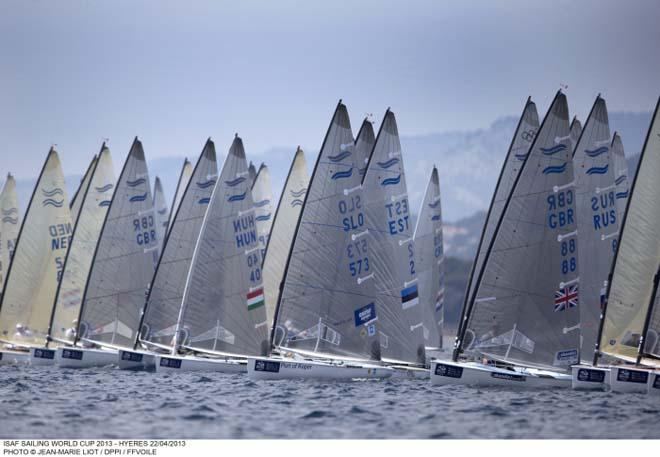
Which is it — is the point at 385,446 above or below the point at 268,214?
below

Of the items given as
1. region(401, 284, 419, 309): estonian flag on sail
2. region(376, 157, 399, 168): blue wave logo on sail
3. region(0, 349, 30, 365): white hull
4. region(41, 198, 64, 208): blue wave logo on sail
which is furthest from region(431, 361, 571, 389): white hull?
region(41, 198, 64, 208): blue wave logo on sail

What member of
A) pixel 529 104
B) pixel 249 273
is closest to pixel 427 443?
pixel 249 273

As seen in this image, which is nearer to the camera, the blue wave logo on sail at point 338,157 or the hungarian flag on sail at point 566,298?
the hungarian flag on sail at point 566,298

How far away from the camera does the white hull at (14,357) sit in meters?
45.5

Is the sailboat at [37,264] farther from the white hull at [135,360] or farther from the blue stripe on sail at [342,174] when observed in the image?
the blue stripe on sail at [342,174]

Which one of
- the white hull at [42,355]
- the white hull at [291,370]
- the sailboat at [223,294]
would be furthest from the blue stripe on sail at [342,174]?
the white hull at [42,355]

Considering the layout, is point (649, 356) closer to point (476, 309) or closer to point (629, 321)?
point (629, 321)

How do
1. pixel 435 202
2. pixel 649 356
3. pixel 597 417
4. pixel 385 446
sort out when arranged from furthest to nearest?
pixel 435 202 < pixel 649 356 < pixel 597 417 < pixel 385 446

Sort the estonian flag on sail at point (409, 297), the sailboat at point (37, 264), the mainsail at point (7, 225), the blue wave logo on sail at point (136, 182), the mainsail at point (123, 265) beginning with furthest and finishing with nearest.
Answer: the mainsail at point (7, 225) < the sailboat at point (37, 264) < the blue wave logo on sail at point (136, 182) < the mainsail at point (123, 265) < the estonian flag on sail at point (409, 297)

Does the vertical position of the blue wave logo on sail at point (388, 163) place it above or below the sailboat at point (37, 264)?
above

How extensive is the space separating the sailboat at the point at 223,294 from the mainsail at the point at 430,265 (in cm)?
1189

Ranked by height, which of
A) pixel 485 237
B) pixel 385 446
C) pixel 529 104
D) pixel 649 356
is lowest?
pixel 385 446

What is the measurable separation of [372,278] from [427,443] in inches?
584

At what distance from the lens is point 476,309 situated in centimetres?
3616
